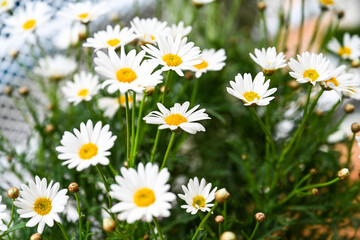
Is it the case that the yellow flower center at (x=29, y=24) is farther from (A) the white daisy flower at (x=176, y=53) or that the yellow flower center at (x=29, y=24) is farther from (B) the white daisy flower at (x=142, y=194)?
(B) the white daisy flower at (x=142, y=194)

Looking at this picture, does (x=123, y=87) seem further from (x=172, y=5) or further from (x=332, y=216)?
(x=172, y=5)

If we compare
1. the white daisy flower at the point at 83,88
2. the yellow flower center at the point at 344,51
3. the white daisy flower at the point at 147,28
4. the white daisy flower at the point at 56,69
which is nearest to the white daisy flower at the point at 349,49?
the yellow flower center at the point at 344,51

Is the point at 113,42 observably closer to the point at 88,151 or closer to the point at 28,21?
the point at 88,151

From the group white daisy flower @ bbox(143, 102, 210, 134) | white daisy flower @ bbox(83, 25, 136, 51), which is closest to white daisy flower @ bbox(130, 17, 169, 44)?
white daisy flower @ bbox(83, 25, 136, 51)

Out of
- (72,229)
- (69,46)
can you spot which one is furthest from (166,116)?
(69,46)

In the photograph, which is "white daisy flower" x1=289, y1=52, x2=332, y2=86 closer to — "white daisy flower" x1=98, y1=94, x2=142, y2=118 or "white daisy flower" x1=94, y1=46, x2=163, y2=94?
"white daisy flower" x1=94, y1=46, x2=163, y2=94

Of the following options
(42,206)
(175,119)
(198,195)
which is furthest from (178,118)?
(42,206)
